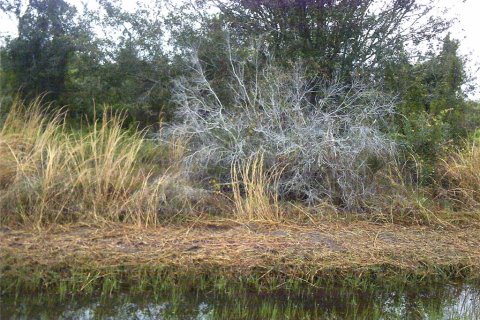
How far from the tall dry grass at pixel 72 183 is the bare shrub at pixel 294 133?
3.36ft

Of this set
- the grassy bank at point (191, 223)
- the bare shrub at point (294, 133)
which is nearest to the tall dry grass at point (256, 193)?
the grassy bank at point (191, 223)

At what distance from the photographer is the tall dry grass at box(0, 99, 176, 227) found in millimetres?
6344

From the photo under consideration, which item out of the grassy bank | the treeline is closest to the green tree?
the treeline

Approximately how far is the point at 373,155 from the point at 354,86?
1356mm

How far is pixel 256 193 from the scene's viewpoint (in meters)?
6.92

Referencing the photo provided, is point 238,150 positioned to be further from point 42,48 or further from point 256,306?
point 42,48

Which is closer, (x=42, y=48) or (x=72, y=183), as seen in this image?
(x=72, y=183)

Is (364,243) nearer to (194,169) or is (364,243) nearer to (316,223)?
(316,223)

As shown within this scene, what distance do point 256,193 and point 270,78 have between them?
2.26 m

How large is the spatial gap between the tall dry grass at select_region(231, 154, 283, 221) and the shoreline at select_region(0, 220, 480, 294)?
24 cm

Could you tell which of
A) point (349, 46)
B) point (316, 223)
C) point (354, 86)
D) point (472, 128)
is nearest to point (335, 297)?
point (316, 223)

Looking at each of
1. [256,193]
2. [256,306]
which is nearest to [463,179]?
[256,193]

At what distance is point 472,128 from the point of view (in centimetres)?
1016

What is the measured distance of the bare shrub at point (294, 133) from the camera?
741 centimetres
